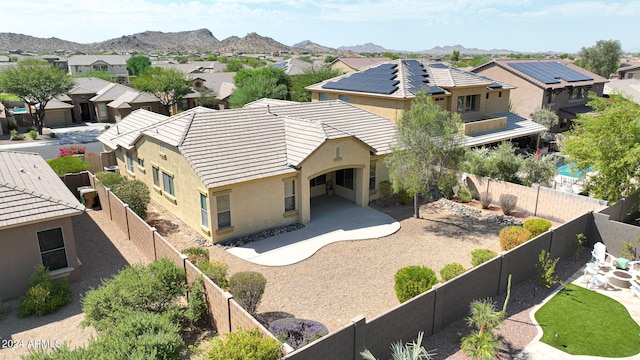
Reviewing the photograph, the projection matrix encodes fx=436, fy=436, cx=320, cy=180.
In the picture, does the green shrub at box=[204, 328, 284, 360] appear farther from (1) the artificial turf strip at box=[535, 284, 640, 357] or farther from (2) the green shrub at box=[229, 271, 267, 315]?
(1) the artificial turf strip at box=[535, 284, 640, 357]

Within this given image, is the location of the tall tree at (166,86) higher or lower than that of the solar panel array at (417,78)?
lower

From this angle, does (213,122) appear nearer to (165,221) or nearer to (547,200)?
(165,221)

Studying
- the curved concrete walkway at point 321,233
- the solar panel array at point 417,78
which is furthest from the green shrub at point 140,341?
the solar panel array at point 417,78

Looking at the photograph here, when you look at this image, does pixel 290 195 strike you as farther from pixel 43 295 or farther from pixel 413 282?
pixel 43 295

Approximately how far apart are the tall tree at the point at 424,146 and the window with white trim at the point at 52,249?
1421 centimetres

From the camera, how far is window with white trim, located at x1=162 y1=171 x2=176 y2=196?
22500mm

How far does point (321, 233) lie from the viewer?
2055cm

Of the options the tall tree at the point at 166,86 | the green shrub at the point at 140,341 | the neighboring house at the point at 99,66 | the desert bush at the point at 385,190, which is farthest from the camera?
the neighboring house at the point at 99,66

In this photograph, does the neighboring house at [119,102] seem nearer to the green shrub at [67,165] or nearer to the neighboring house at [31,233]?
the green shrub at [67,165]

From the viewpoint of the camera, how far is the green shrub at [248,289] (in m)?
13.0

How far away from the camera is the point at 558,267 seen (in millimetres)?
16781

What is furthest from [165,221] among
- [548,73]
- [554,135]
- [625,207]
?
[548,73]

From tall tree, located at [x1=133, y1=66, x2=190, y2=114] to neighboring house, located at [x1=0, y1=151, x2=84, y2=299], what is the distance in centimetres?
3729

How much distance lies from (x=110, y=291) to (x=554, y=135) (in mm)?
43693
